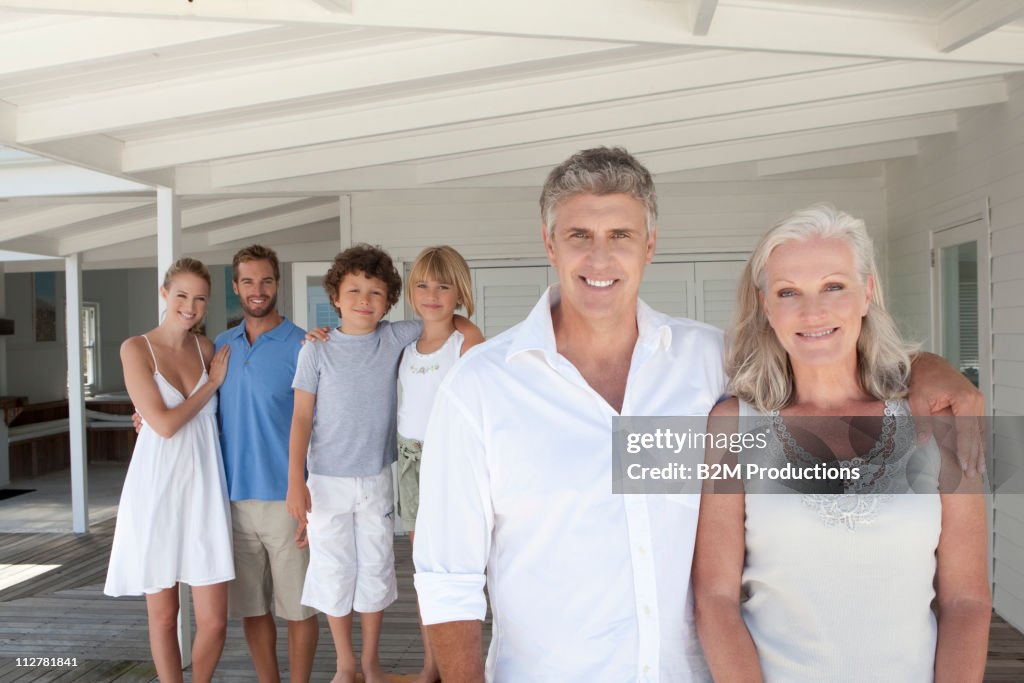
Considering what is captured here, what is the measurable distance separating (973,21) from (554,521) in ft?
8.22

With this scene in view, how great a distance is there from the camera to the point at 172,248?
4.74 meters

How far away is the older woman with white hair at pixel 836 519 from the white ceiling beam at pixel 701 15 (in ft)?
3.90

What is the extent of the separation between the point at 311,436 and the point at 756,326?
7.13ft

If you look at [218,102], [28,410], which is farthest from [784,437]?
[28,410]

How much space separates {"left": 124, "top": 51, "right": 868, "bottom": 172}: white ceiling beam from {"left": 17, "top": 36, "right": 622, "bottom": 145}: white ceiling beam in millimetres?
401

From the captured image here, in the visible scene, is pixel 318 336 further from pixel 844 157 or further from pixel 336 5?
pixel 844 157

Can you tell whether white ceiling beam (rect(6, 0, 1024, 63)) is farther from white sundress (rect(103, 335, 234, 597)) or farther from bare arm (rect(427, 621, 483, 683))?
bare arm (rect(427, 621, 483, 683))

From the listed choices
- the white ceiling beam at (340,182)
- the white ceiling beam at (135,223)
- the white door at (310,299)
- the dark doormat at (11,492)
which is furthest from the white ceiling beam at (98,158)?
the dark doormat at (11,492)

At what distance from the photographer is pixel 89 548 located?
297 inches

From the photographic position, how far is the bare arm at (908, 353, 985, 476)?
1688mm

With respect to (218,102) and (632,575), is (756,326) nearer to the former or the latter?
(632,575)

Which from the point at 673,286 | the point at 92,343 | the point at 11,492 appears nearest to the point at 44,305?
the point at 92,343

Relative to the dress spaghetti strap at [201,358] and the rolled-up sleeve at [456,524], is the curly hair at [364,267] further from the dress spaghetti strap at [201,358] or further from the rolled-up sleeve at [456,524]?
the rolled-up sleeve at [456,524]

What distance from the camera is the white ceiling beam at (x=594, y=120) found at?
4.17 metres
